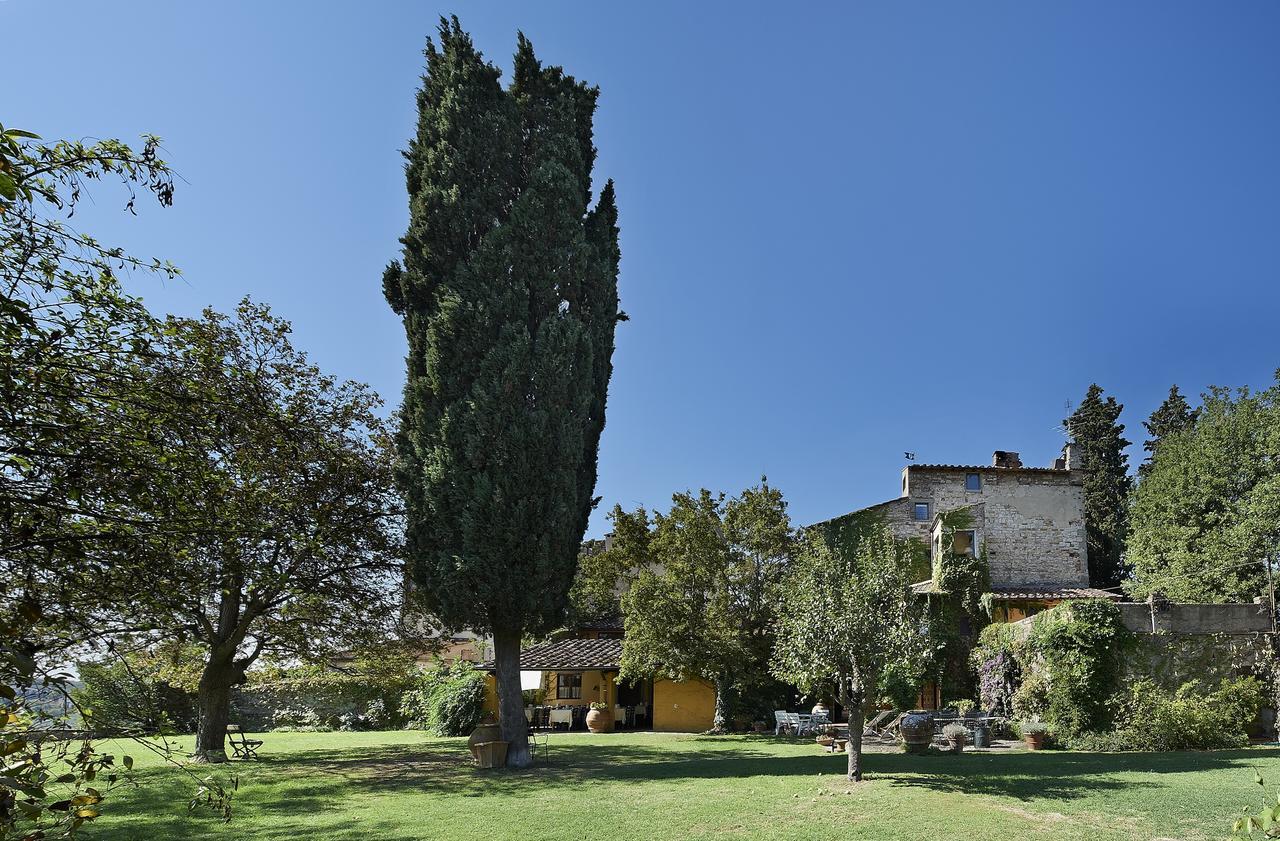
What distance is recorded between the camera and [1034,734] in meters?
18.8

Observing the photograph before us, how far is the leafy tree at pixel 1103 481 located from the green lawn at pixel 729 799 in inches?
1087

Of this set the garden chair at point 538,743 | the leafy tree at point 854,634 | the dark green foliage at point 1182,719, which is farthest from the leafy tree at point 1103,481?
the leafy tree at point 854,634

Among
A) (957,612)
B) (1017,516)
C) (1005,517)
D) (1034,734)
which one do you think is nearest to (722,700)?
(957,612)

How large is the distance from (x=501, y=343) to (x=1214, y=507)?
1281 inches

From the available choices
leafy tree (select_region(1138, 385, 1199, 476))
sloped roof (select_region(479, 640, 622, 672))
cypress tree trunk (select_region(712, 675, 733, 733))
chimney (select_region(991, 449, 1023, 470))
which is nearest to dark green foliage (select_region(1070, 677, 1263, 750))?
cypress tree trunk (select_region(712, 675, 733, 733))

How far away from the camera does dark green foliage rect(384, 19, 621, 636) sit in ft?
59.5

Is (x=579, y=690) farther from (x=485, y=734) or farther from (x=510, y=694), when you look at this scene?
(x=510, y=694)

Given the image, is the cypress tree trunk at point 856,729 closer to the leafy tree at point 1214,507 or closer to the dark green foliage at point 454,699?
the dark green foliage at point 454,699

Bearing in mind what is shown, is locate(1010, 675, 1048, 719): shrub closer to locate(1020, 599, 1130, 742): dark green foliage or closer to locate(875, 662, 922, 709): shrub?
locate(1020, 599, 1130, 742): dark green foliage

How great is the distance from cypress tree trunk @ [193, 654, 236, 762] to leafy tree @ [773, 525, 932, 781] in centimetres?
1500

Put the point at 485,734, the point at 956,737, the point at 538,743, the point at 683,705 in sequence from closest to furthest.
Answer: the point at 956,737 → the point at 485,734 → the point at 538,743 → the point at 683,705

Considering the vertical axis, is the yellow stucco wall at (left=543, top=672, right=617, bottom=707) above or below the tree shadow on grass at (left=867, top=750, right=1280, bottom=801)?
below

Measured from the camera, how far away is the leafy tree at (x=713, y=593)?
26.2 m

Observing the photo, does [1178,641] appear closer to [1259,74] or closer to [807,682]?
[807,682]
